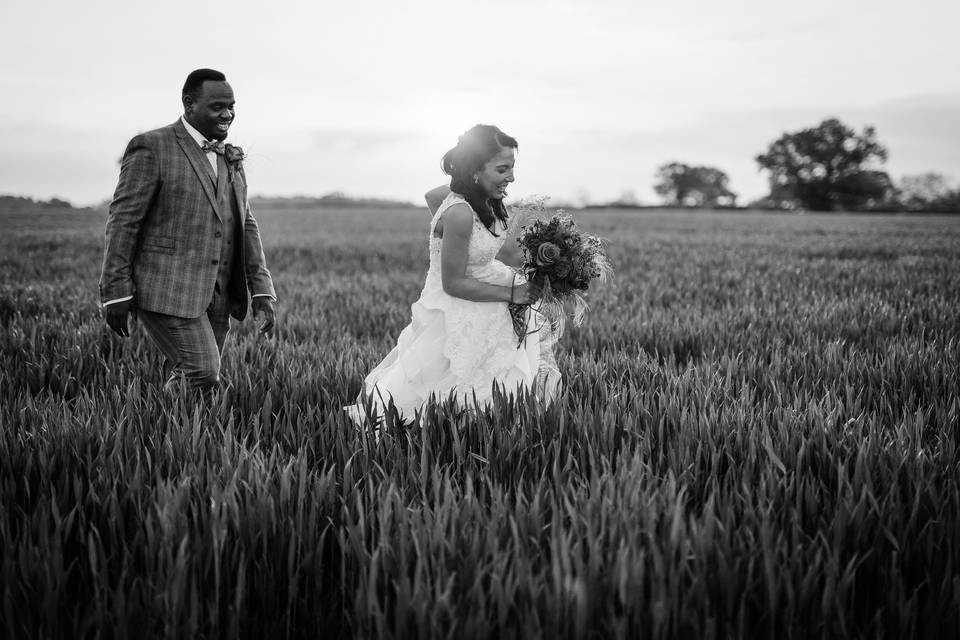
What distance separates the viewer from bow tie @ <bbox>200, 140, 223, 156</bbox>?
2.95 metres

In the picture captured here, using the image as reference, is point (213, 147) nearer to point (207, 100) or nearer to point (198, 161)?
point (198, 161)

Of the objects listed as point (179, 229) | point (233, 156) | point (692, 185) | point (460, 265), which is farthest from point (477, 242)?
point (692, 185)

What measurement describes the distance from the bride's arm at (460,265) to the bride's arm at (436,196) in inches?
14.8

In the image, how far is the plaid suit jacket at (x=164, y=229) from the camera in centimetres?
276

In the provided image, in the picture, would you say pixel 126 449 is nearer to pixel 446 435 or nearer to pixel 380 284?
pixel 446 435

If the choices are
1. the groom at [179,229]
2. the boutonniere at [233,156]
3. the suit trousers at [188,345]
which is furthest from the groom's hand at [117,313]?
the boutonniere at [233,156]

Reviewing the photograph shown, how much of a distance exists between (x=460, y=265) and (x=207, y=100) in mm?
→ 1453

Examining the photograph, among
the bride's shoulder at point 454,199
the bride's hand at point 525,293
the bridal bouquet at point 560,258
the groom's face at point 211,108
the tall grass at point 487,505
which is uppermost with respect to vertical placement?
the groom's face at point 211,108

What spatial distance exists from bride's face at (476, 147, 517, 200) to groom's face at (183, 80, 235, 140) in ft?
4.23

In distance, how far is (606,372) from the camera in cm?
377

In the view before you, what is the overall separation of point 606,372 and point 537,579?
8.18 feet

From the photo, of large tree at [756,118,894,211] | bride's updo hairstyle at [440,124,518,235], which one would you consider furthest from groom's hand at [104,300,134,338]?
large tree at [756,118,894,211]

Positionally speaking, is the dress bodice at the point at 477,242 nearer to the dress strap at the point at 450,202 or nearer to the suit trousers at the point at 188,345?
the dress strap at the point at 450,202

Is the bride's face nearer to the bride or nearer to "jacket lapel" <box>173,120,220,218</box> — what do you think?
the bride
